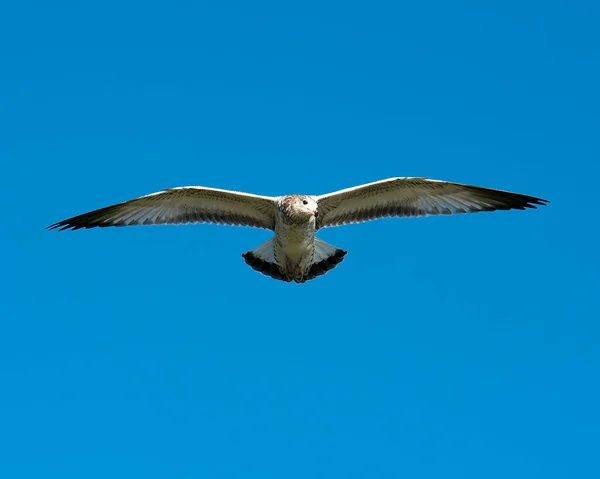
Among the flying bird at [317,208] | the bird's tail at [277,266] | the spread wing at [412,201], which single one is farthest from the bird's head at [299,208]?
the bird's tail at [277,266]

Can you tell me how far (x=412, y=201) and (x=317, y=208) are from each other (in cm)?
199

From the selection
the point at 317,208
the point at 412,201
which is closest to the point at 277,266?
the point at 317,208

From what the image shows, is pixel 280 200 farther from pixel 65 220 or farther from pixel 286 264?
pixel 65 220

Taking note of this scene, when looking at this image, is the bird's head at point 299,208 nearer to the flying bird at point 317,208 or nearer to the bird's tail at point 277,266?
the flying bird at point 317,208

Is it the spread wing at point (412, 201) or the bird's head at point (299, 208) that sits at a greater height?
the spread wing at point (412, 201)

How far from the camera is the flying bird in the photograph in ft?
45.3

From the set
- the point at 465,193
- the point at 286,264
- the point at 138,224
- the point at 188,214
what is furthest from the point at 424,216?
the point at 138,224

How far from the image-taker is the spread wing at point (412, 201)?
13875mm

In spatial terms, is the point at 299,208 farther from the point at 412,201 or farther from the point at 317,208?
the point at 412,201

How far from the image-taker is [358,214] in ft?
47.7

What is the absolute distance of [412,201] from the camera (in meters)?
14.3

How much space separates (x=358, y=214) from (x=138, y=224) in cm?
431

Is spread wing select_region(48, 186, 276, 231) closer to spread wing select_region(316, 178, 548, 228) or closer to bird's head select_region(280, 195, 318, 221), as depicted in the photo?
bird's head select_region(280, 195, 318, 221)

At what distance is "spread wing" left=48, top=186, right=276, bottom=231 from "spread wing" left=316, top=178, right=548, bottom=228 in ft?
4.08
